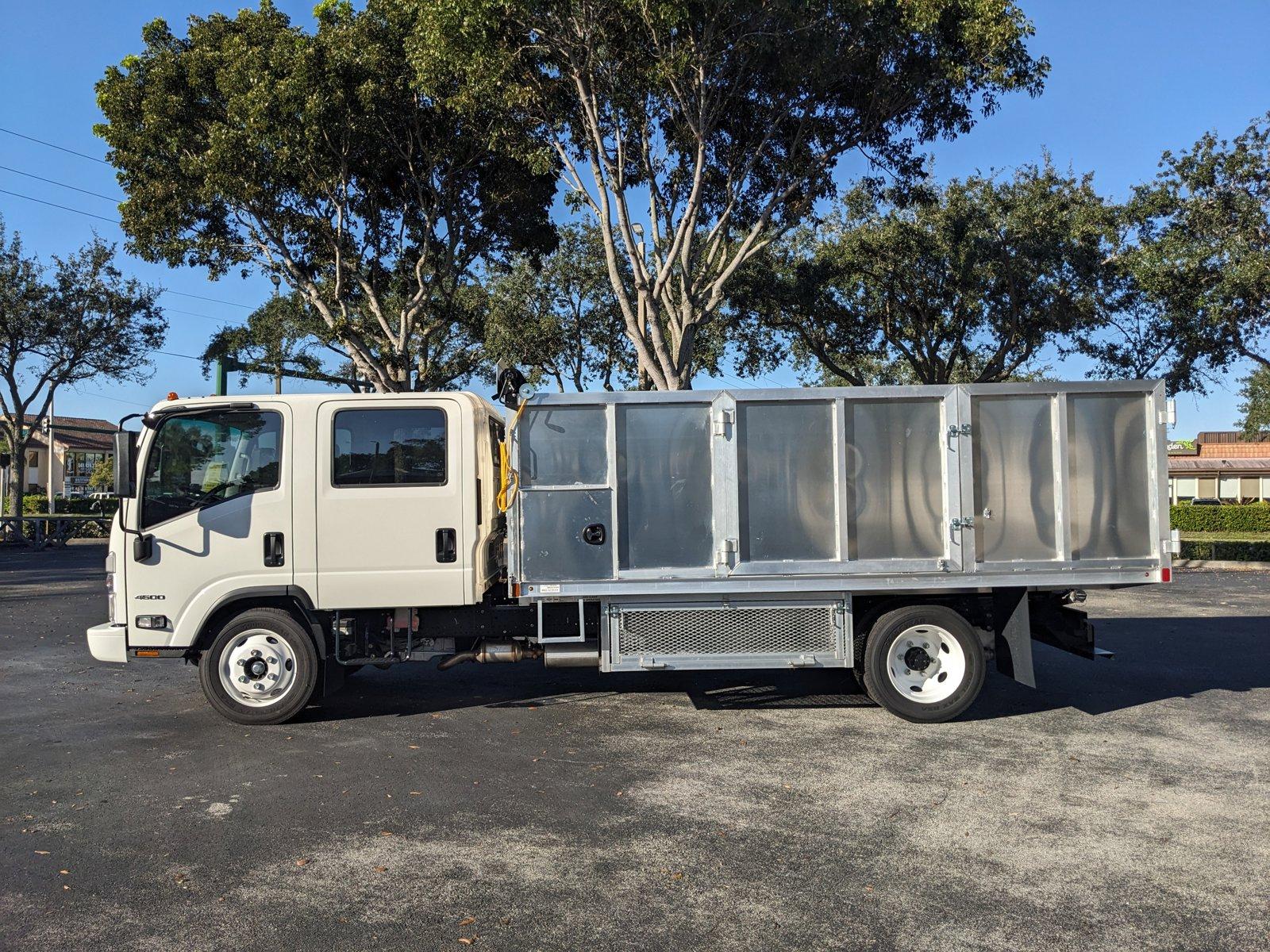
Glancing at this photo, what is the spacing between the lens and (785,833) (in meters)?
5.05

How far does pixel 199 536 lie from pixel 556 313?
22.3 metres

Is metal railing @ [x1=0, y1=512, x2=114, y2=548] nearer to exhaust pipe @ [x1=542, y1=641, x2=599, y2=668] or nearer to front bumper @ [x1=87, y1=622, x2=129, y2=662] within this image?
front bumper @ [x1=87, y1=622, x2=129, y2=662]

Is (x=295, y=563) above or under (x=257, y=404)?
under

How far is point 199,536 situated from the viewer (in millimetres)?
7238

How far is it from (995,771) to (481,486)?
13.5ft

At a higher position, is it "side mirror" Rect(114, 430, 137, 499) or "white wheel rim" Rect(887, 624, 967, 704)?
"side mirror" Rect(114, 430, 137, 499)

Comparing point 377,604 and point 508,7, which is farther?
point 508,7

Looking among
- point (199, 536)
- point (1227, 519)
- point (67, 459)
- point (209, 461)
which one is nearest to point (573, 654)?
point (199, 536)

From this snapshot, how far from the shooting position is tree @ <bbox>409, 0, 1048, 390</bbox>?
45.0 feet

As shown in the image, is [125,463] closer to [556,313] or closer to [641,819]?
[641,819]

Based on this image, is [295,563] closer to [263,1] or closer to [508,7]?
[508,7]

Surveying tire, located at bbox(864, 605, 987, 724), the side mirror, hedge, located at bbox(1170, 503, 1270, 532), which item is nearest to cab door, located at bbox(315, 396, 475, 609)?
the side mirror

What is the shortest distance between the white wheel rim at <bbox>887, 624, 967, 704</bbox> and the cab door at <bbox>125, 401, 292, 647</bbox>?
4.64 m

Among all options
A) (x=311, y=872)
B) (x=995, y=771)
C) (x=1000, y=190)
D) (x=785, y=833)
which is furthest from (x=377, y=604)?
(x=1000, y=190)
